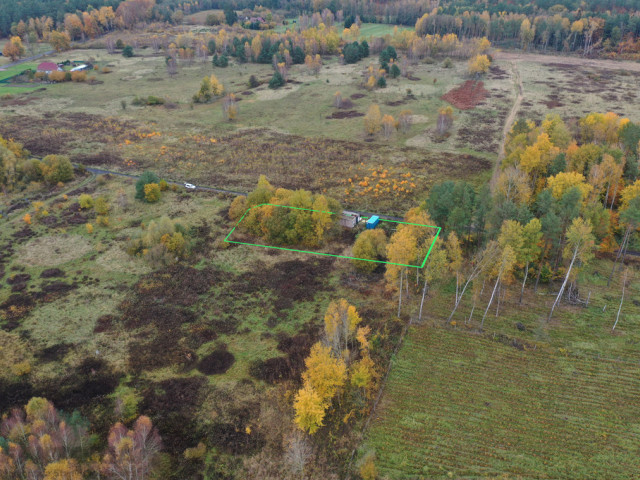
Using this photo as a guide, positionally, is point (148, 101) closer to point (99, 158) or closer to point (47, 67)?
point (99, 158)

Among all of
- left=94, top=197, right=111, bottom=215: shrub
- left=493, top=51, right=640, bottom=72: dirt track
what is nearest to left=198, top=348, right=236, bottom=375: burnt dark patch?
left=94, top=197, right=111, bottom=215: shrub

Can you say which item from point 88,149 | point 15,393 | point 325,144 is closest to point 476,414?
point 15,393

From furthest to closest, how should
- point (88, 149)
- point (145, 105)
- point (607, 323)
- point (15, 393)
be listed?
point (145, 105), point (88, 149), point (607, 323), point (15, 393)

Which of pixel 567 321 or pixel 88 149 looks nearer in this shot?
pixel 567 321

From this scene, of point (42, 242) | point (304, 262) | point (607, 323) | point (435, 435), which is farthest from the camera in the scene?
point (42, 242)

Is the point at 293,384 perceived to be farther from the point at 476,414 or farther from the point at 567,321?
the point at 567,321

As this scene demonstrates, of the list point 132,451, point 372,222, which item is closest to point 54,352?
point 132,451

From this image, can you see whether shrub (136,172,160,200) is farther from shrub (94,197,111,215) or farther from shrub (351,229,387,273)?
shrub (351,229,387,273)
